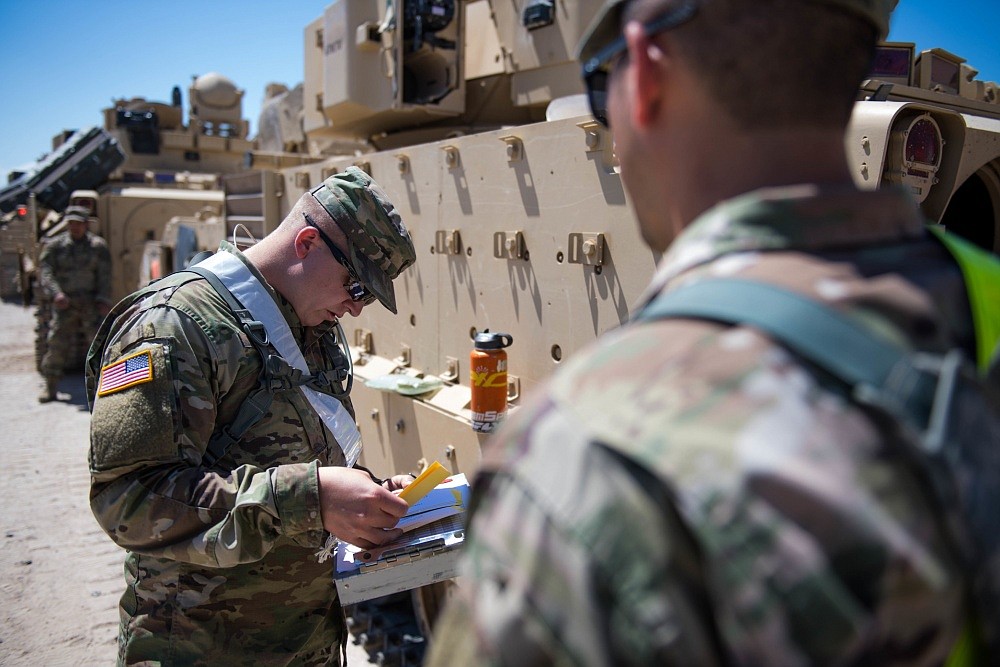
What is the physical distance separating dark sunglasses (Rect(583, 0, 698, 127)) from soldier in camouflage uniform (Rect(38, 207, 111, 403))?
897 centimetres

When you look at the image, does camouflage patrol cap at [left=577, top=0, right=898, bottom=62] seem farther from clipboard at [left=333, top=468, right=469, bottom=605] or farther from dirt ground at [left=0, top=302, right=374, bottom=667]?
dirt ground at [left=0, top=302, right=374, bottom=667]

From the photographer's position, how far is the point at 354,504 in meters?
1.70

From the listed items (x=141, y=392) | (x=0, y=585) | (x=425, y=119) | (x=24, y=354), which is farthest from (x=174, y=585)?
(x=24, y=354)

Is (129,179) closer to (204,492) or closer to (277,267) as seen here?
(277,267)

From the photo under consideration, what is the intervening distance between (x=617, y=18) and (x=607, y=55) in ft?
0.15

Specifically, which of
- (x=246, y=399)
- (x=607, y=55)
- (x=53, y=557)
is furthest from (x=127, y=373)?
(x=53, y=557)

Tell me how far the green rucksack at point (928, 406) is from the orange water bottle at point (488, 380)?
6.73 feet

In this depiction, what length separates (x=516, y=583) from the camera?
66 centimetres

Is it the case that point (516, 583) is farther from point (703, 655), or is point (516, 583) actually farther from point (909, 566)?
point (909, 566)

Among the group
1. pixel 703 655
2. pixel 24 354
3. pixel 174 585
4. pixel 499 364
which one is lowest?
pixel 24 354

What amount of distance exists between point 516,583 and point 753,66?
0.57 meters

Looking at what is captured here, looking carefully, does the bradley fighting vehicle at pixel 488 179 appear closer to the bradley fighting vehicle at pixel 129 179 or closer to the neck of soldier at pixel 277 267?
the neck of soldier at pixel 277 267

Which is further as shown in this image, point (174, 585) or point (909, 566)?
point (174, 585)

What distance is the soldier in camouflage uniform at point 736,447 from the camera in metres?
0.61
